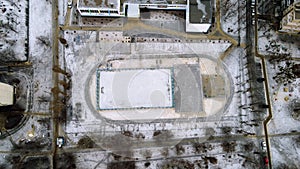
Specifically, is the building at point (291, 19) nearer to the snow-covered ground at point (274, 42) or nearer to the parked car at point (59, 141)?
the snow-covered ground at point (274, 42)

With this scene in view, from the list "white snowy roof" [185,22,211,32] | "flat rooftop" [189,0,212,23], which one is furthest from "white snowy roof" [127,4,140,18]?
"flat rooftop" [189,0,212,23]

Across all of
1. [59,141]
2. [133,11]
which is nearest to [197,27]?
[133,11]

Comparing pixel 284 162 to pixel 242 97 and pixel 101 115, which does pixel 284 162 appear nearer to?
pixel 242 97

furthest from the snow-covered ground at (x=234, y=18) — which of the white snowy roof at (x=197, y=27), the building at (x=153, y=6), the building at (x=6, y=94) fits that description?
the building at (x=6, y=94)

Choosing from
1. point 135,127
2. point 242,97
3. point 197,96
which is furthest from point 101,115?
point 242,97

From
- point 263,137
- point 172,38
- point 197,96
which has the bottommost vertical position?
point 263,137

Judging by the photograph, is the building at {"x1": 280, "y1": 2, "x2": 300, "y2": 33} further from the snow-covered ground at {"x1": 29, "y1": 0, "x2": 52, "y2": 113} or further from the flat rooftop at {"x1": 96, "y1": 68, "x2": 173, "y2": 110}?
the snow-covered ground at {"x1": 29, "y1": 0, "x2": 52, "y2": 113}
